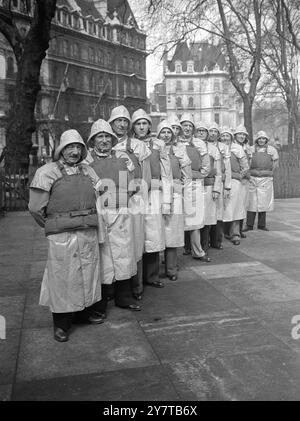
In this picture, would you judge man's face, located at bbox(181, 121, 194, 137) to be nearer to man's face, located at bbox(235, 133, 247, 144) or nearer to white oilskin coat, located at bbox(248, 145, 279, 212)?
man's face, located at bbox(235, 133, 247, 144)

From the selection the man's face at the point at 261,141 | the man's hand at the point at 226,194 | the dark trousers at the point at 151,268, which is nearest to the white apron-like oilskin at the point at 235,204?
the man's hand at the point at 226,194

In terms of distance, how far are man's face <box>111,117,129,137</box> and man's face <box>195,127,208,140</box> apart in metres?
2.48

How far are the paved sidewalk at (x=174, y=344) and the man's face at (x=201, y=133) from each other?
7.01 ft

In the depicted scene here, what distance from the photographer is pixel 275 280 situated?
591cm

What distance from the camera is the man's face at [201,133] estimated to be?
7457mm

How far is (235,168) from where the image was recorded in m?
8.42

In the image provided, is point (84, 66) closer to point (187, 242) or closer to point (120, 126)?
point (187, 242)

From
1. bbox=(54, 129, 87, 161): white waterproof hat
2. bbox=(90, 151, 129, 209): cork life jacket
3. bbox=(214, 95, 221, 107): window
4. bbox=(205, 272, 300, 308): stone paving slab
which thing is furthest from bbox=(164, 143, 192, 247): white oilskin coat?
bbox=(214, 95, 221, 107): window

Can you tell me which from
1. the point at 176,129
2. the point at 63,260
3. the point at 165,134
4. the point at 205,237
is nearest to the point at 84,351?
the point at 63,260

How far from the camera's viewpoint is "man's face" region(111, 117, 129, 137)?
16.9 feet

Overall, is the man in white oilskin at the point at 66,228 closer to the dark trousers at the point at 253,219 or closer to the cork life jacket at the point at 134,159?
the cork life jacket at the point at 134,159

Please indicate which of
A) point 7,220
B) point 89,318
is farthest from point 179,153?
point 7,220
